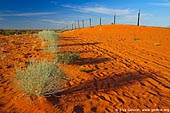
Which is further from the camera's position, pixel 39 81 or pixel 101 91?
pixel 101 91

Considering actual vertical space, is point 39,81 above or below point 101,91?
above

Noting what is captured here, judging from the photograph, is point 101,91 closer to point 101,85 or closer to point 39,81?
point 101,85

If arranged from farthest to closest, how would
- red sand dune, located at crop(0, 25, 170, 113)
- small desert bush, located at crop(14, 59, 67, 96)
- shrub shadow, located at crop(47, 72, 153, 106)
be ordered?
shrub shadow, located at crop(47, 72, 153, 106) < small desert bush, located at crop(14, 59, 67, 96) < red sand dune, located at crop(0, 25, 170, 113)

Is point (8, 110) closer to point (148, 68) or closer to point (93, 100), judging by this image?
point (93, 100)

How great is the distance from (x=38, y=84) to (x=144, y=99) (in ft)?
9.59

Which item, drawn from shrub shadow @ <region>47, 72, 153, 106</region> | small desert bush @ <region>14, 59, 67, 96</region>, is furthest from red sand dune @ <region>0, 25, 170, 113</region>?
small desert bush @ <region>14, 59, 67, 96</region>

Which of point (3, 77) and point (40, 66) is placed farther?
point (3, 77)

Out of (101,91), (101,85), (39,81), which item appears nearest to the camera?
(39,81)

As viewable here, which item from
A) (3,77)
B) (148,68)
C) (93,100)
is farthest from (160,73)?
(3,77)

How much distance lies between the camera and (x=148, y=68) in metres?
9.95

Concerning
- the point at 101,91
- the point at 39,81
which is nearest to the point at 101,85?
the point at 101,91

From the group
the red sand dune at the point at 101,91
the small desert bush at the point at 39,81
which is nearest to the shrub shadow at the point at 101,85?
the red sand dune at the point at 101,91

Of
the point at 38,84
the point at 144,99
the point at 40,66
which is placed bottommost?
the point at 144,99

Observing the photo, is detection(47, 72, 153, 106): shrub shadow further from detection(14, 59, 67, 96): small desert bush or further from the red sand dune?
detection(14, 59, 67, 96): small desert bush
